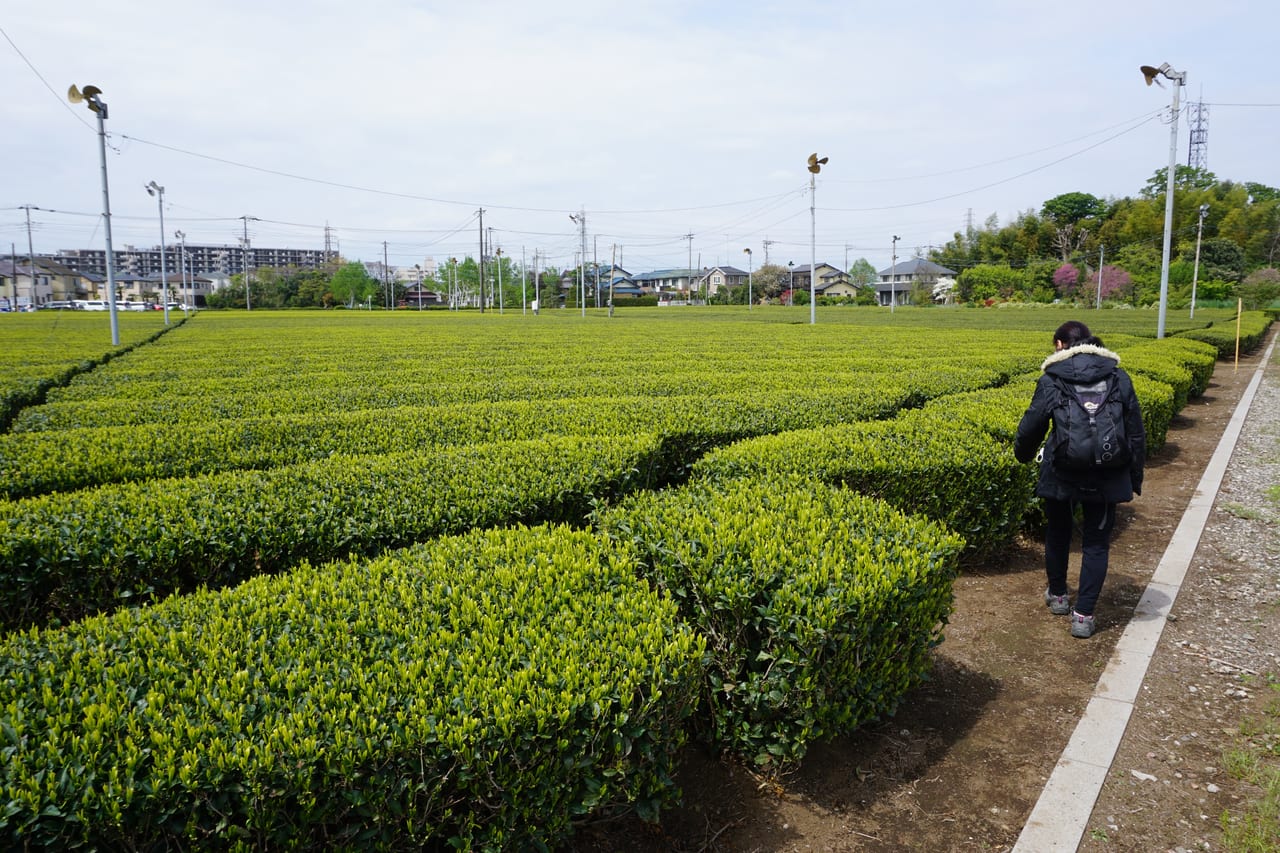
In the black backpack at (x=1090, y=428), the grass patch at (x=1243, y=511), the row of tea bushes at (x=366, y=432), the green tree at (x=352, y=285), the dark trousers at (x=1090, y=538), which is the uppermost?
the green tree at (x=352, y=285)

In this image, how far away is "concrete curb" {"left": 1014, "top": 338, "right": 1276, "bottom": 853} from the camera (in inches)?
124

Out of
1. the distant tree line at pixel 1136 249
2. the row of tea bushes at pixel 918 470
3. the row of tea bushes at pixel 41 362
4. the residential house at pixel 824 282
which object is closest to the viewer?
the row of tea bushes at pixel 918 470

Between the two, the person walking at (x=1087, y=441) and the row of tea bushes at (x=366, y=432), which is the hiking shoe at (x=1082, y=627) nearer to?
the person walking at (x=1087, y=441)

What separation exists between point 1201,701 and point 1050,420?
181 cm

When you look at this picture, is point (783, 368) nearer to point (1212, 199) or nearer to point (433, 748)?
point (433, 748)

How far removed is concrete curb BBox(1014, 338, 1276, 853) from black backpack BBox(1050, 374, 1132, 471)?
46.8 inches

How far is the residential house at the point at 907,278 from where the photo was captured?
321 feet

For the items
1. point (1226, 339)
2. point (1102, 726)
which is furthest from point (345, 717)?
point (1226, 339)

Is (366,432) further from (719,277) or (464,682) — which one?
(719,277)

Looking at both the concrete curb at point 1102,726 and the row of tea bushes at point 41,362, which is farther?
the row of tea bushes at point 41,362

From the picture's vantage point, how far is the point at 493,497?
4.80 meters

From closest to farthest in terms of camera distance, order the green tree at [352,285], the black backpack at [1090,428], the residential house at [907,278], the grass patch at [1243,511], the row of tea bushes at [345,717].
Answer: the row of tea bushes at [345,717] → the black backpack at [1090,428] → the grass patch at [1243,511] → the green tree at [352,285] → the residential house at [907,278]

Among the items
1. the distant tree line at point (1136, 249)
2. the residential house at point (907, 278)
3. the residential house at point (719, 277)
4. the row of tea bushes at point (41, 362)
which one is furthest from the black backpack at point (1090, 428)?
the residential house at point (719, 277)

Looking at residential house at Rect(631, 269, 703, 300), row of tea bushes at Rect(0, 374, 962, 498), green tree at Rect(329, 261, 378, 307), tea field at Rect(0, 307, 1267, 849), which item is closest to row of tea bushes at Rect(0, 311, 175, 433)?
row of tea bushes at Rect(0, 374, 962, 498)
